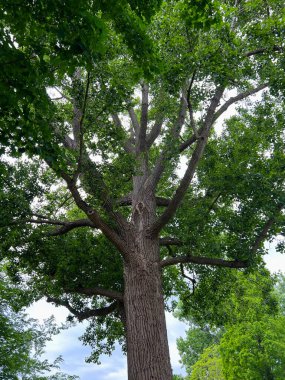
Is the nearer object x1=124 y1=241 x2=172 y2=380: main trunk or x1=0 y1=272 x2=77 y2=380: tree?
x1=124 y1=241 x2=172 y2=380: main trunk

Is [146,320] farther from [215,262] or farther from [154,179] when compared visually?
[154,179]

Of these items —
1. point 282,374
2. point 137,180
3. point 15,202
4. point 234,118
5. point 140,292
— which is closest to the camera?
point 140,292

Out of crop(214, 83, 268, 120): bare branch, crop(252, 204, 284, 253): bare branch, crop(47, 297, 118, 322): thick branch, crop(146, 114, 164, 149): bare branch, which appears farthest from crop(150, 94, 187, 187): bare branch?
crop(47, 297, 118, 322): thick branch

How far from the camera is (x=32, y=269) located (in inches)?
391

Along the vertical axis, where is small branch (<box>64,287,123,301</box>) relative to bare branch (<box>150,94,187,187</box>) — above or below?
below

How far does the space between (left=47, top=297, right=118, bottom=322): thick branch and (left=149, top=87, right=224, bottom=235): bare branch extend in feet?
10.1

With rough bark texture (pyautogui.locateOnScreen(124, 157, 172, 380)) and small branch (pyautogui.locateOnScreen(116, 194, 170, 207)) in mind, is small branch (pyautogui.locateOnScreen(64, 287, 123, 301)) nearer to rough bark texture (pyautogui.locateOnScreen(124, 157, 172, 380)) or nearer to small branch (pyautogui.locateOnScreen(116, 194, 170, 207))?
rough bark texture (pyautogui.locateOnScreen(124, 157, 172, 380))

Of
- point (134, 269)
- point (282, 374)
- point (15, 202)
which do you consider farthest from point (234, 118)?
point (282, 374)

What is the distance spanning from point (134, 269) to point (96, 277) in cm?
246

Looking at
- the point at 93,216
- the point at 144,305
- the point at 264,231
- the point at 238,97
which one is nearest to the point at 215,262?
the point at 264,231

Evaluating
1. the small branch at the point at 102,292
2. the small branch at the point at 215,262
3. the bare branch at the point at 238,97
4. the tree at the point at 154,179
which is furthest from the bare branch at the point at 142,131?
the small branch at the point at 102,292

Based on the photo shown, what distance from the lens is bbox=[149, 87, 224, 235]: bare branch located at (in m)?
7.73

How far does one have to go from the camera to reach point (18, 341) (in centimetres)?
1195

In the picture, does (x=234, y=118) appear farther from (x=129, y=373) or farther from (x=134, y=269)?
(x=129, y=373)
